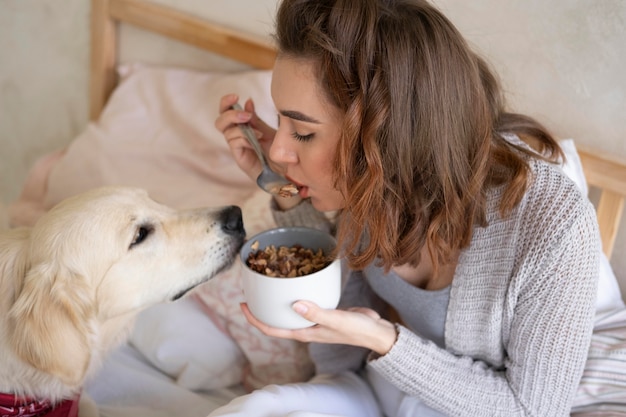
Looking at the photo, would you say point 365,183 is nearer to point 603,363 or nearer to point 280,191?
point 280,191

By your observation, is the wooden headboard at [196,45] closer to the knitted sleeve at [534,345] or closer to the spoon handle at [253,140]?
the knitted sleeve at [534,345]

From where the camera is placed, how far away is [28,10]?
266 centimetres

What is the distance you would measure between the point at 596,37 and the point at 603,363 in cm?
67

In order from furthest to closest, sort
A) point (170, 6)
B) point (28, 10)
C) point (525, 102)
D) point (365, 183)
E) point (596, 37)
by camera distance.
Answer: point (28, 10), point (170, 6), point (525, 102), point (596, 37), point (365, 183)

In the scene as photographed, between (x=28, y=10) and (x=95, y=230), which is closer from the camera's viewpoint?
(x=95, y=230)

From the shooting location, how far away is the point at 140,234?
50.5 inches

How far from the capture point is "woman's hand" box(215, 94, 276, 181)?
1414 mm

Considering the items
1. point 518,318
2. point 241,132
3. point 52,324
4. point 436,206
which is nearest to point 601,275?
point 518,318

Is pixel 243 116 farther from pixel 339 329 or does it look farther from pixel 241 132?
pixel 339 329

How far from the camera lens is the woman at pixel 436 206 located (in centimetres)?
105

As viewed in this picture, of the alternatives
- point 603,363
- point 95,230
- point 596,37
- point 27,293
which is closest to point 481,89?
point 596,37

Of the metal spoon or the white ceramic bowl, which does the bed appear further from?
the white ceramic bowl

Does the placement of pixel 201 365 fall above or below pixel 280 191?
below

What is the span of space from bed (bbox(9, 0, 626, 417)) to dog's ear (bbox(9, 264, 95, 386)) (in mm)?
379
